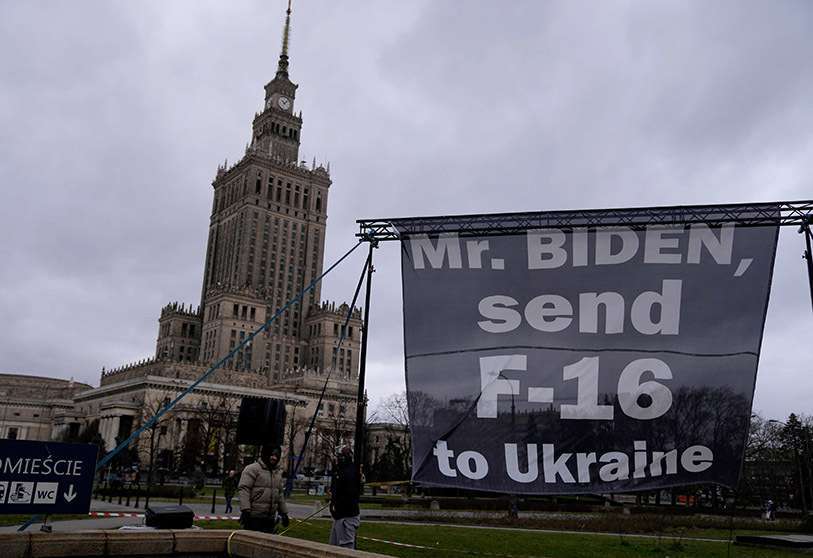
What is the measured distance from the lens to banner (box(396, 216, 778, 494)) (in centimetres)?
1222

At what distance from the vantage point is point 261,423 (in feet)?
39.3

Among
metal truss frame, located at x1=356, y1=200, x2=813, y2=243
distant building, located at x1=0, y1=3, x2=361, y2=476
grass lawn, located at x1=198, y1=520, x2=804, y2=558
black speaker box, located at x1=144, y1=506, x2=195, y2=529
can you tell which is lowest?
grass lawn, located at x1=198, y1=520, x2=804, y2=558

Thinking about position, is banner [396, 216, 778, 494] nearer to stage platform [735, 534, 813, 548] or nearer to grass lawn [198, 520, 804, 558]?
grass lawn [198, 520, 804, 558]

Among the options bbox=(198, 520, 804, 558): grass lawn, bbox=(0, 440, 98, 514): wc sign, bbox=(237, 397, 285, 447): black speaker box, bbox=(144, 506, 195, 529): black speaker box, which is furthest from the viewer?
bbox=(198, 520, 804, 558): grass lawn

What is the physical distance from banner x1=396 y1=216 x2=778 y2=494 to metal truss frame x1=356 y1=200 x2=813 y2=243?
0.18 metres

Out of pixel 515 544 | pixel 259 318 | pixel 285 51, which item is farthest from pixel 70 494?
pixel 285 51

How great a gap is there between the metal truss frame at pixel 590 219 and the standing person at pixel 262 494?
5731 mm

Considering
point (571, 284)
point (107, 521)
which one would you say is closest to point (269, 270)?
point (107, 521)

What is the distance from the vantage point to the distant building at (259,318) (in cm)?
10551

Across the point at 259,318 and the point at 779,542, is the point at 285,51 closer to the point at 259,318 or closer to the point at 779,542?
the point at 259,318

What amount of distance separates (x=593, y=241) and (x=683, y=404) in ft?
11.5

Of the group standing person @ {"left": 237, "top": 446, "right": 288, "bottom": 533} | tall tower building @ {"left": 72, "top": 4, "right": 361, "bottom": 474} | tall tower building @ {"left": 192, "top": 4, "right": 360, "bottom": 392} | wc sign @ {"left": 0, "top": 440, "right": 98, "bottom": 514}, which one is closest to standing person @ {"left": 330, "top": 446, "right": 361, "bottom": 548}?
standing person @ {"left": 237, "top": 446, "right": 288, "bottom": 533}

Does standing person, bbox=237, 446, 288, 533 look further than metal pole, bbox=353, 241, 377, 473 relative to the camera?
No

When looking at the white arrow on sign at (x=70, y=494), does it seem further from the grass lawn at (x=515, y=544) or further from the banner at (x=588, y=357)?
the grass lawn at (x=515, y=544)
